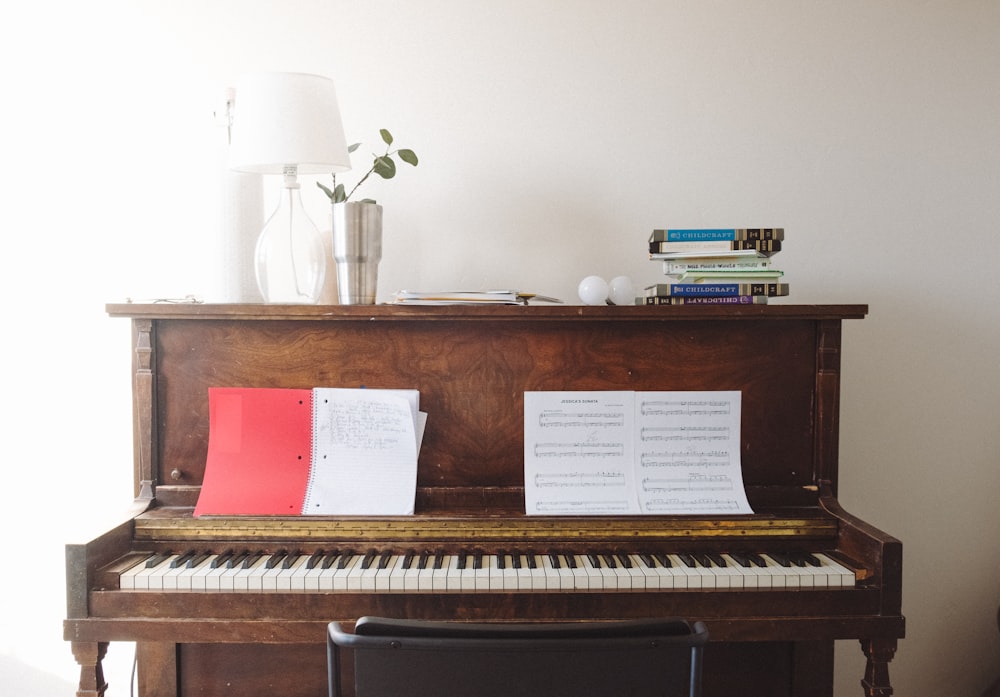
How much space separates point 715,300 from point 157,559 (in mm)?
1407

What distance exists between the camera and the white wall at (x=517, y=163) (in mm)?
2076

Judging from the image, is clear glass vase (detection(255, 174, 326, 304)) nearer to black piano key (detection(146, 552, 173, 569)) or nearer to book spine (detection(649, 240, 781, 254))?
black piano key (detection(146, 552, 173, 569))

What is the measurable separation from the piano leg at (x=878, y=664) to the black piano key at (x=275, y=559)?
126 cm

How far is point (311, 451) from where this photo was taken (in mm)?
1607

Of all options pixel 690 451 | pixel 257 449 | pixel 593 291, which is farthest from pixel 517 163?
pixel 257 449

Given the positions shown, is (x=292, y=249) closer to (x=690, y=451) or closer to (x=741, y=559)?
(x=690, y=451)

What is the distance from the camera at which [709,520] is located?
1.54m

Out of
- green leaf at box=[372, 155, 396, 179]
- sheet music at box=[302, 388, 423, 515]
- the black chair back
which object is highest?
green leaf at box=[372, 155, 396, 179]

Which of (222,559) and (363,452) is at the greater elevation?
(363,452)

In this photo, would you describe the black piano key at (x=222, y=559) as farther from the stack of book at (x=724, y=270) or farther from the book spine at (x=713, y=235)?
the book spine at (x=713, y=235)

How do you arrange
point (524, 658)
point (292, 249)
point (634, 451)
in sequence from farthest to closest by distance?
point (292, 249) → point (634, 451) → point (524, 658)

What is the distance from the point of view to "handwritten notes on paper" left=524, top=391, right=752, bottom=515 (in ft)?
5.22

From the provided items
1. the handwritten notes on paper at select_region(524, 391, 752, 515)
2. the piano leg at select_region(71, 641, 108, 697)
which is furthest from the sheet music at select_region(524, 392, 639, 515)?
the piano leg at select_region(71, 641, 108, 697)

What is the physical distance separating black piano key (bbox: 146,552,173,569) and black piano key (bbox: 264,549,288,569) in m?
0.23
